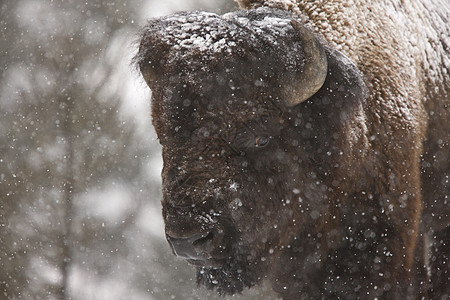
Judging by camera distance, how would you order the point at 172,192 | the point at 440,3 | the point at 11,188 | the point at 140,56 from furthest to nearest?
1. the point at 11,188
2. the point at 440,3
3. the point at 140,56
4. the point at 172,192

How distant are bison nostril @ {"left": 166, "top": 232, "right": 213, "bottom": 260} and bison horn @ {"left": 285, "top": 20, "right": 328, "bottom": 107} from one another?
2.64 ft

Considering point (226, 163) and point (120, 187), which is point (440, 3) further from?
point (120, 187)

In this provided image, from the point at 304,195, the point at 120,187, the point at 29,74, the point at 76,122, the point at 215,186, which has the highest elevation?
the point at 215,186

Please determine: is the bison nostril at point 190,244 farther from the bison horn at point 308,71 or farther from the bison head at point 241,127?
the bison horn at point 308,71

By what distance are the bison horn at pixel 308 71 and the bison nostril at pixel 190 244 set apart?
804 mm

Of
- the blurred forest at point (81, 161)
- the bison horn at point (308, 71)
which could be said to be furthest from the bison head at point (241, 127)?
the blurred forest at point (81, 161)

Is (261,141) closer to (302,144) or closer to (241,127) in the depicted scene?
(241,127)

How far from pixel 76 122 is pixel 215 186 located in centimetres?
642

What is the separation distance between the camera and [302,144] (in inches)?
123

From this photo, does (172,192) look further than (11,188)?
No

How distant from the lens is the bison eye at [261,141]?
3.00 meters

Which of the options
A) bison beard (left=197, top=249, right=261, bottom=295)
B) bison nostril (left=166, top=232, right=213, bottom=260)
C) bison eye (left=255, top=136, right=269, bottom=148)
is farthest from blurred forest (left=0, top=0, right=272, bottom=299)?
bison nostril (left=166, top=232, right=213, bottom=260)

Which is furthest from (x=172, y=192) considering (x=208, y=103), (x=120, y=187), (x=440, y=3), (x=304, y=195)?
(x=120, y=187)

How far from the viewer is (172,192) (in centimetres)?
285
